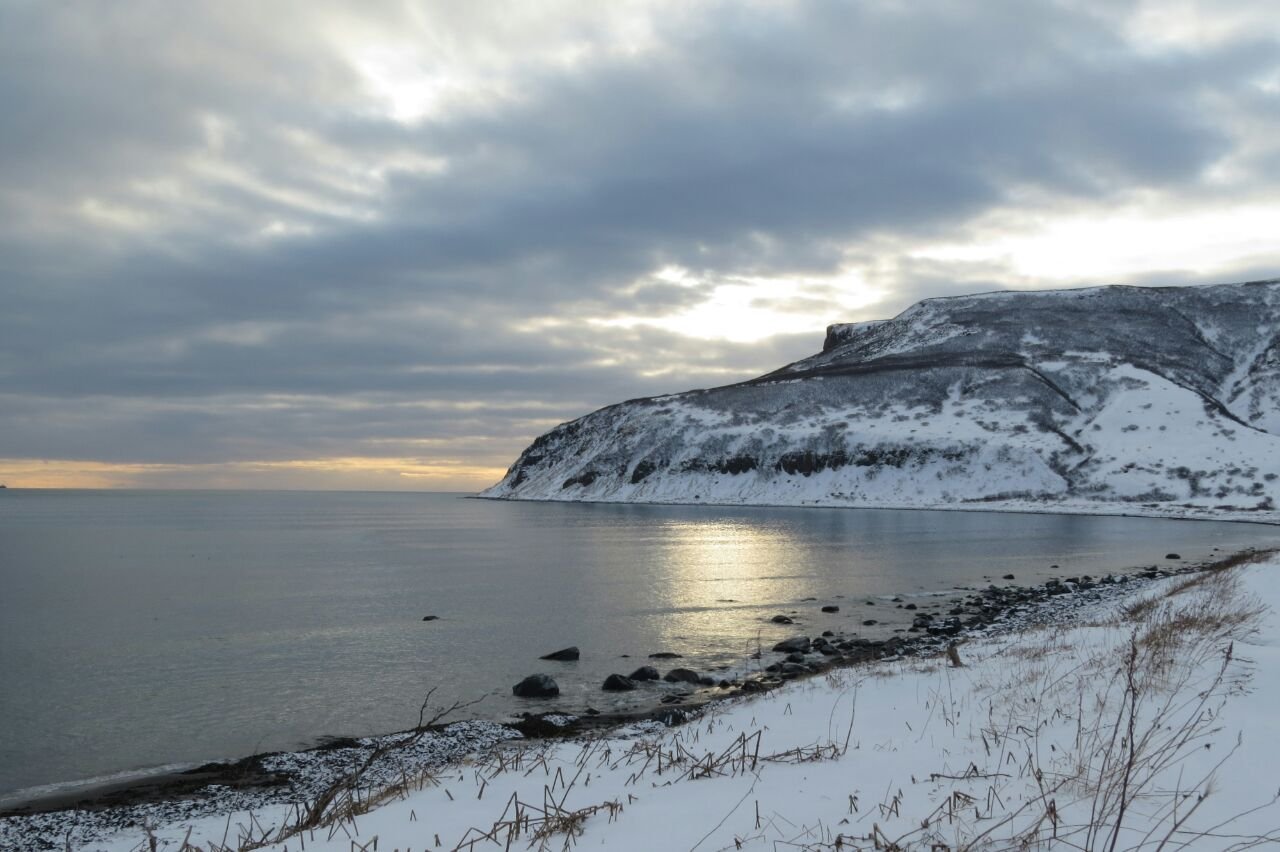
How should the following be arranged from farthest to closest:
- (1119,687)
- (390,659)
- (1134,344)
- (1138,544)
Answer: (1134,344)
(1138,544)
(390,659)
(1119,687)

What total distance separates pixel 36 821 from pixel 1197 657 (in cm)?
1673

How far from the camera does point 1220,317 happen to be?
184 metres

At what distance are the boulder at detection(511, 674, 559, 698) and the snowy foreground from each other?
25.9 ft

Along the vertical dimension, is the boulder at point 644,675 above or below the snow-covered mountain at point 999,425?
below

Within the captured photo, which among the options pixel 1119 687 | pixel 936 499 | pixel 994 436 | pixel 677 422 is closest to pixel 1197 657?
pixel 1119 687

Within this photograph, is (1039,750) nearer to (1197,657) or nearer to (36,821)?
(1197,657)

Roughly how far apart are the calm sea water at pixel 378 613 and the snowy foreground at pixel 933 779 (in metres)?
7.57

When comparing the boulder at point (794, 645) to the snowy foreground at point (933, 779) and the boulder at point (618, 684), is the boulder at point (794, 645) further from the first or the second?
the snowy foreground at point (933, 779)

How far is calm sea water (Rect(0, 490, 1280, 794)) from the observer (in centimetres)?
1820

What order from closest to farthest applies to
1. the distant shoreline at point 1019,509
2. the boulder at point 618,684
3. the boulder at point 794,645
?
the boulder at point 618,684, the boulder at point 794,645, the distant shoreline at point 1019,509

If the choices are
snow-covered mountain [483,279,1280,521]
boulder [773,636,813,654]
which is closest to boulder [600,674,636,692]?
boulder [773,636,813,654]

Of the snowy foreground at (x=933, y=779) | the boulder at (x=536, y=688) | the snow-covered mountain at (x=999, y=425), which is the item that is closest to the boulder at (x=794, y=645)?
the boulder at (x=536, y=688)

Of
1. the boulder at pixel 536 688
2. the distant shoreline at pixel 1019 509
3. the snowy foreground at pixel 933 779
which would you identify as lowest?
the distant shoreline at pixel 1019 509

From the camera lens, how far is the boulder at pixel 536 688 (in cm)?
1981
